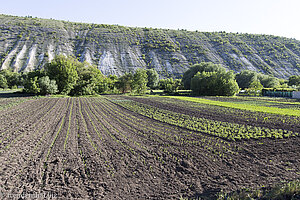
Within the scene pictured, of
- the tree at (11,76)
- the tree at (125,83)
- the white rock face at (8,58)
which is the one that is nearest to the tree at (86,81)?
the tree at (125,83)

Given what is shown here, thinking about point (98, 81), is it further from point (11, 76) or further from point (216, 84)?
point (11, 76)

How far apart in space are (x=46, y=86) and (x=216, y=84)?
44.9m

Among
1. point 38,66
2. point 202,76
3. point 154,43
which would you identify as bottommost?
point 202,76

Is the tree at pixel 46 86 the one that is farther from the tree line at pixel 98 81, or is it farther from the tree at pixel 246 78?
the tree at pixel 246 78

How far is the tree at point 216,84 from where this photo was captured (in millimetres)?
53062

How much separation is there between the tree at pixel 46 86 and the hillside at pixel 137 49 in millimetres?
51499

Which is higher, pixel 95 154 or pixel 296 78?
pixel 296 78

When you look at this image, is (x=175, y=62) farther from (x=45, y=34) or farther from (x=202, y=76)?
(x=45, y=34)

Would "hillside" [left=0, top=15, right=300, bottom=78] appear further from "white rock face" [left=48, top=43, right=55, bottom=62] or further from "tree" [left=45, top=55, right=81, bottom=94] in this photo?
"tree" [left=45, top=55, right=81, bottom=94]

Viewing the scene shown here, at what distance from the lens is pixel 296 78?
7494 cm

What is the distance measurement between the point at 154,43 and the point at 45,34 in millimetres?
70842

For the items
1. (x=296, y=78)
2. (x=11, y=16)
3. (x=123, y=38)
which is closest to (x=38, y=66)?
(x=123, y=38)

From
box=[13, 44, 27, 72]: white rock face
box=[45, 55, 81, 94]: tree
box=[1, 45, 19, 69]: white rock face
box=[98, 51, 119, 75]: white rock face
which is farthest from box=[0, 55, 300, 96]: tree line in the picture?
box=[98, 51, 119, 75]: white rock face

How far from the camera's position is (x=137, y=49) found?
12144cm
